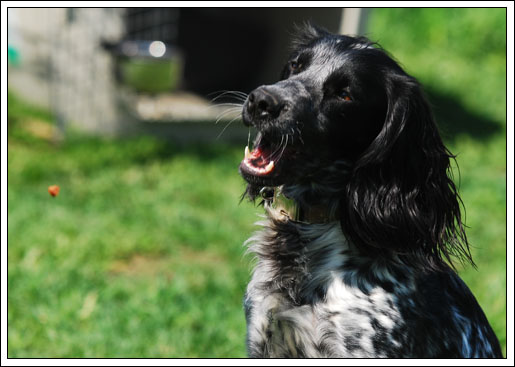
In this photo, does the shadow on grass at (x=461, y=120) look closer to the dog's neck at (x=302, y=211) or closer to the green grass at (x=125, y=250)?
the green grass at (x=125, y=250)

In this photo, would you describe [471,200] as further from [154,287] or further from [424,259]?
[424,259]

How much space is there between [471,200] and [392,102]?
418cm

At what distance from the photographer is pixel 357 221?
2.75m

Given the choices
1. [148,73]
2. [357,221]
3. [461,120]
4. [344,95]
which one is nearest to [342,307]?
[357,221]

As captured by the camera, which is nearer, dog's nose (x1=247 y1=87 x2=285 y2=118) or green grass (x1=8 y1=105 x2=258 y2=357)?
dog's nose (x1=247 y1=87 x2=285 y2=118)

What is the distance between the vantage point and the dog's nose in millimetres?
2596

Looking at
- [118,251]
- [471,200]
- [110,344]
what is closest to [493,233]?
[471,200]

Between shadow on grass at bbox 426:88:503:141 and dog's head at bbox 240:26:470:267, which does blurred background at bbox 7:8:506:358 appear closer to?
shadow on grass at bbox 426:88:503:141

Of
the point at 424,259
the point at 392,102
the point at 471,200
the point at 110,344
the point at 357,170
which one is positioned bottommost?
the point at 110,344

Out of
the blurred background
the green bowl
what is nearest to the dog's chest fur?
the blurred background

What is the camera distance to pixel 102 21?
27.1 ft

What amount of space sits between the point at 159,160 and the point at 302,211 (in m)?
4.54

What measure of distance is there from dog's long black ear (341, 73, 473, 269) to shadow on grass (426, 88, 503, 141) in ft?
19.8

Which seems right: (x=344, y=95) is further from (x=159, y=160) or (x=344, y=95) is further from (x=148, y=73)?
(x=148, y=73)
